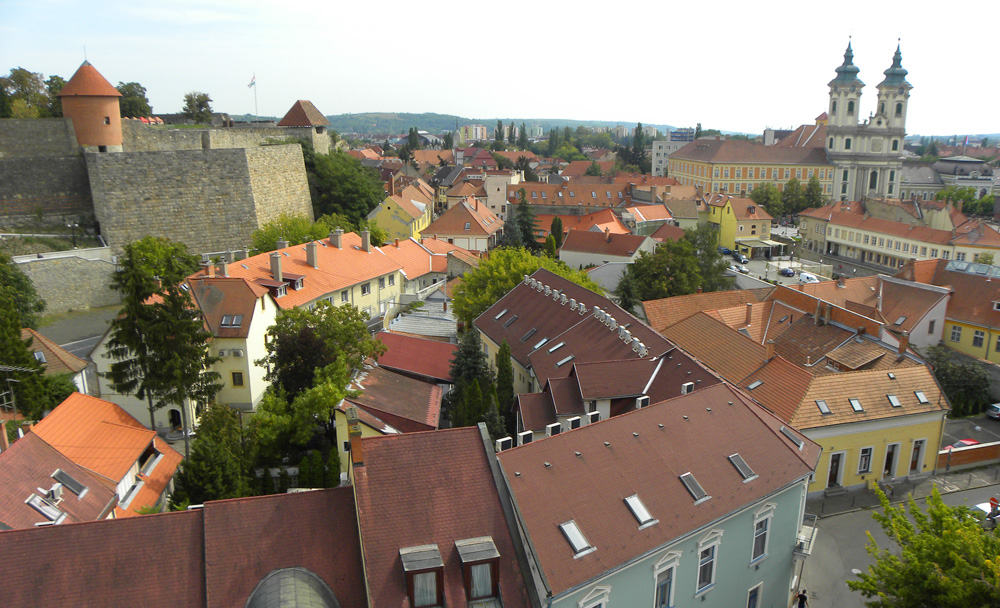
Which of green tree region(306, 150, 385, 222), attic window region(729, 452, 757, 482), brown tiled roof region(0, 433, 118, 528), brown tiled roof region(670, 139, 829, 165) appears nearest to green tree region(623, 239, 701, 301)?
attic window region(729, 452, 757, 482)

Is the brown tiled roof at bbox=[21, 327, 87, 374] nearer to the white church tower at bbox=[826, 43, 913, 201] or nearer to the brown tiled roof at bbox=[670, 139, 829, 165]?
the brown tiled roof at bbox=[670, 139, 829, 165]

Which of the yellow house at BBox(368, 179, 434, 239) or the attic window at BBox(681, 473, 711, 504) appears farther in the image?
the yellow house at BBox(368, 179, 434, 239)

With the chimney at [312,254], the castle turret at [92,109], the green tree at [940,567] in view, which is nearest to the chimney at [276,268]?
the chimney at [312,254]

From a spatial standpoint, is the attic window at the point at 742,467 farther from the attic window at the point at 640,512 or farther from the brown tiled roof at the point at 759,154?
the brown tiled roof at the point at 759,154

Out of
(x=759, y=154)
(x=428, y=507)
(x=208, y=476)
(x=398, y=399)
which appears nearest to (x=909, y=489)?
(x=398, y=399)

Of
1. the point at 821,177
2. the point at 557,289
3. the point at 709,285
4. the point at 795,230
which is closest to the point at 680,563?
the point at 557,289

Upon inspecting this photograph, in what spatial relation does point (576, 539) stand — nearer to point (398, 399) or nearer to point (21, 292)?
point (398, 399)
